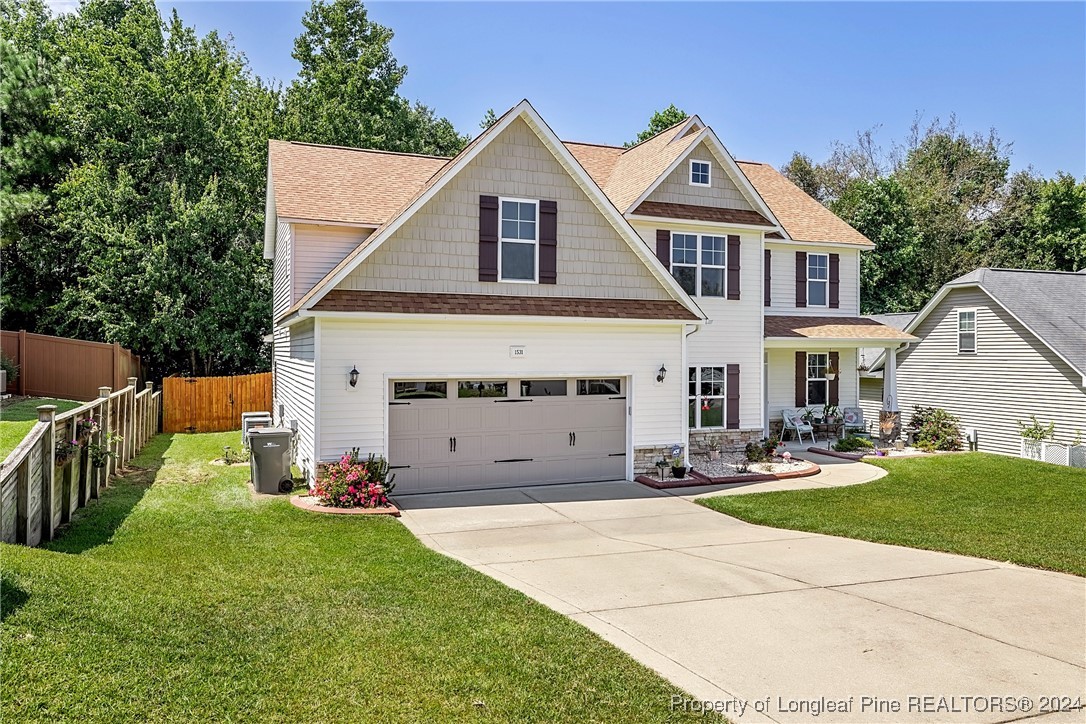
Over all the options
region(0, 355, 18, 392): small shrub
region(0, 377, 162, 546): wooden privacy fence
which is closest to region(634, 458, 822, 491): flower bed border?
region(0, 377, 162, 546): wooden privacy fence

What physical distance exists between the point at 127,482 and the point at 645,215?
11855 mm

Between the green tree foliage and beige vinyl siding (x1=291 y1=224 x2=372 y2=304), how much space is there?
26.5 metres

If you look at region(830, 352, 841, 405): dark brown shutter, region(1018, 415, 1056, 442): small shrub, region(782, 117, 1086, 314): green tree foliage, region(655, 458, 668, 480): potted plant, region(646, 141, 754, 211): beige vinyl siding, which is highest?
region(782, 117, 1086, 314): green tree foliage

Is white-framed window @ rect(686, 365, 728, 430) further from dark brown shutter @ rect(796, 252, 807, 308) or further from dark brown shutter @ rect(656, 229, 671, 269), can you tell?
dark brown shutter @ rect(796, 252, 807, 308)

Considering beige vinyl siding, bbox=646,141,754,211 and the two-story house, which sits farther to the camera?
beige vinyl siding, bbox=646,141,754,211

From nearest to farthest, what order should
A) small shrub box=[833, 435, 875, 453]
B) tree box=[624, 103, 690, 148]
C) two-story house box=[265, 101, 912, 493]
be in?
two-story house box=[265, 101, 912, 493] < small shrub box=[833, 435, 875, 453] < tree box=[624, 103, 690, 148]

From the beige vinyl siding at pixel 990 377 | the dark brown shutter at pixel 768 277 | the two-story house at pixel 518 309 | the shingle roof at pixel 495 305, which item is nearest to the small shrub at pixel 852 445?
the two-story house at pixel 518 309

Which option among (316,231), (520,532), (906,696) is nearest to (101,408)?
(316,231)

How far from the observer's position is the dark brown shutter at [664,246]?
57.6 feet

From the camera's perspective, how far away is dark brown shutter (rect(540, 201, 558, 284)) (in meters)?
14.7

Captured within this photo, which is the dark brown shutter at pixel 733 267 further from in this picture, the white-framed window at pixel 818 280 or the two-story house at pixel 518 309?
the white-framed window at pixel 818 280

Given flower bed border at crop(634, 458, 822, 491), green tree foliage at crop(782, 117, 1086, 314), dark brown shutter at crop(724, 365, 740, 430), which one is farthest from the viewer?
green tree foliage at crop(782, 117, 1086, 314)

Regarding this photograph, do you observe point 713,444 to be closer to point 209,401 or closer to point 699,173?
point 699,173

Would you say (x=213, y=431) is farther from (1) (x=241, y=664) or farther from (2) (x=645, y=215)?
(1) (x=241, y=664)
